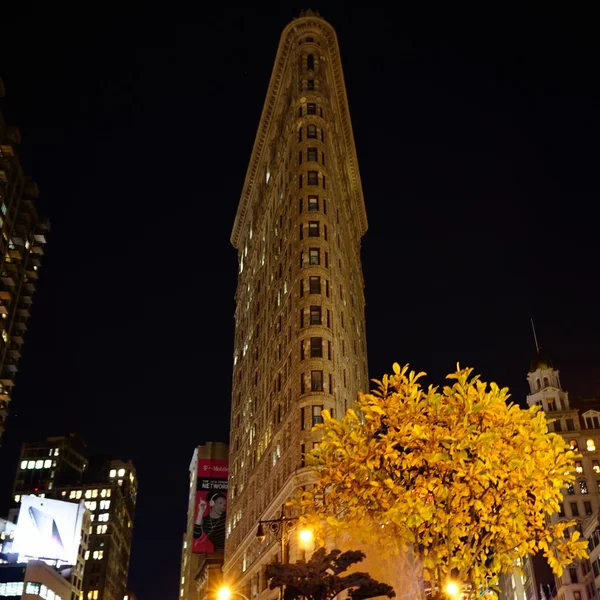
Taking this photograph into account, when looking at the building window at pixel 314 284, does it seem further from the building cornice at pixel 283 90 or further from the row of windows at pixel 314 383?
the building cornice at pixel 283 90

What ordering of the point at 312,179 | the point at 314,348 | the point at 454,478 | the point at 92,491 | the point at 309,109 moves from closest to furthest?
the point at 454,478, the point at 314,348, the point at 312,179, the point at 309,109, the point at 92,491

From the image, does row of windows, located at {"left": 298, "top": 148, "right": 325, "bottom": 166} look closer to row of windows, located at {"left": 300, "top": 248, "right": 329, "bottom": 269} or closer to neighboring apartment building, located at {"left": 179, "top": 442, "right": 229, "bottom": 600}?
row of windows, located at {"left": 300, "top": 248, "right": 329, "bottom": 269}

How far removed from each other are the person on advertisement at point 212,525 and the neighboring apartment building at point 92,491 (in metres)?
81.9

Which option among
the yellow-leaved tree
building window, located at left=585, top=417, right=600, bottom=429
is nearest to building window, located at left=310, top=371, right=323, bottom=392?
the yellow-leaved tree

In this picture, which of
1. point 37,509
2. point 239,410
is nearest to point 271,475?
point 239,410

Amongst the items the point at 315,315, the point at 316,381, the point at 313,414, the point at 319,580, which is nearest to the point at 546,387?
the point at 315,315

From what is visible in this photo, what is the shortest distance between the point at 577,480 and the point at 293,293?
209ft

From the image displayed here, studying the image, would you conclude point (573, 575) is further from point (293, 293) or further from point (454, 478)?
point (454, 478)

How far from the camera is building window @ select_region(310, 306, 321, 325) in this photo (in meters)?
60.7

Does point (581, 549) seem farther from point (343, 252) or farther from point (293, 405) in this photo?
point (343, 252)

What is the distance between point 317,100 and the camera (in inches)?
3068

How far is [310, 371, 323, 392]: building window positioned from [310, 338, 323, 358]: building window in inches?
63.7

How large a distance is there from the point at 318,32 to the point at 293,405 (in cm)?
5419

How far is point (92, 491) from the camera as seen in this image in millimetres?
183500
